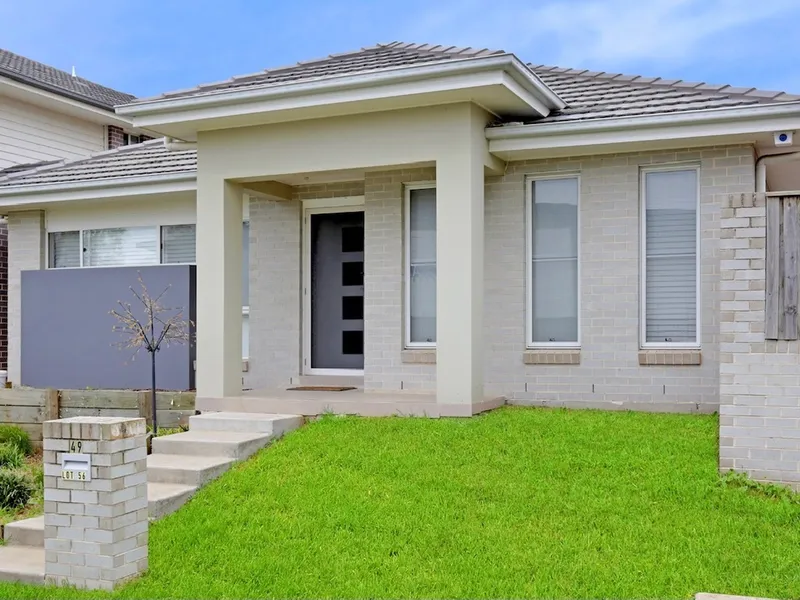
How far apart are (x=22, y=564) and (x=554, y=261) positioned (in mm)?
6787

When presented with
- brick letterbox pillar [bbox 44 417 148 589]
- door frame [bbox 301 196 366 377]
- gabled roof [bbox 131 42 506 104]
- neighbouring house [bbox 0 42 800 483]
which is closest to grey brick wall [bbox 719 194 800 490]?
neighbouring house [bbox 0 42 800 483]

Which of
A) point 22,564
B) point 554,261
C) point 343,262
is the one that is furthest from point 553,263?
point 22,564

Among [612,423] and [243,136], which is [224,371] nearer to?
[243,136]

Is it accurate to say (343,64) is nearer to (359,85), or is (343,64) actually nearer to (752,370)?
(359,85)

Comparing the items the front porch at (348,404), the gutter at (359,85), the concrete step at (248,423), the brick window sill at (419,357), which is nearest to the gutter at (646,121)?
the gutter at (359,85)

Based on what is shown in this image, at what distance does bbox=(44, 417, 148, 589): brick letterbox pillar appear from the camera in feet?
Answer: 20.7

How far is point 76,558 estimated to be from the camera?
643cm

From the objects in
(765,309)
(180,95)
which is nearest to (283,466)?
(765,309)

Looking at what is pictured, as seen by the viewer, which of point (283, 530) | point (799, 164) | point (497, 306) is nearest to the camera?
point (283, 530)

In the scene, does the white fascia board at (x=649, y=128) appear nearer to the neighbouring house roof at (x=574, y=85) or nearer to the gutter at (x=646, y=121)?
the gutter at (x=646, y=121)

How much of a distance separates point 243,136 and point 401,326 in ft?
10.2

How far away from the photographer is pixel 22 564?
6.95 m

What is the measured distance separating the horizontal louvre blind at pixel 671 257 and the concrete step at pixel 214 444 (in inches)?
186

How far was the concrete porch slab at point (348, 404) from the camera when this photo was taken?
9.93 meters
